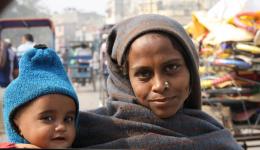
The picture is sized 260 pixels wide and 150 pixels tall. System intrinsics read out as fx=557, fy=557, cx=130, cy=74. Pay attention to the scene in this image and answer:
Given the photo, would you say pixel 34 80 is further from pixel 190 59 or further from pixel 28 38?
pixel 28 38

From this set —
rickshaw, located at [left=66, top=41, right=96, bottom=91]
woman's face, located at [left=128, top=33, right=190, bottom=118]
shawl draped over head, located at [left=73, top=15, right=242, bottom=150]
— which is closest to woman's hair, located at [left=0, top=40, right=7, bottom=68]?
shawl draped over head, located at [left=73, top=15, right=242, bottom=150]

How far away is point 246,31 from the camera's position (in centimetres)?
596

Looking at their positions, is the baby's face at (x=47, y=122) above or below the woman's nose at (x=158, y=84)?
below

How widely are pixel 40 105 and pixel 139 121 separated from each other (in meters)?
0.32

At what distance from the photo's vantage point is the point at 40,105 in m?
1.40

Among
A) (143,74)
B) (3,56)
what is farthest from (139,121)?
(3,56)

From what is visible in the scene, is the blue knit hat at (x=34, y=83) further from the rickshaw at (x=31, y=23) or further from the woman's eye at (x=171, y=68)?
the rickshaw at (x=31, y=23)

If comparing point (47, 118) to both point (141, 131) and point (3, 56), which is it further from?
point (3, 56)

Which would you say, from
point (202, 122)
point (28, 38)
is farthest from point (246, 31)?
point (28, 38)

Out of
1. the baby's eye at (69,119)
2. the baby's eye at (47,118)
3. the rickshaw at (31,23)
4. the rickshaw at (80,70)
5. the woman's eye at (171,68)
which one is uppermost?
the rickshaw at (31,23)

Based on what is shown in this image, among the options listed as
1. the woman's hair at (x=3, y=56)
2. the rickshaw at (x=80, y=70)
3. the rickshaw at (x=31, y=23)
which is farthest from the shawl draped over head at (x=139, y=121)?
the rickshaw at (x=80, y=70)

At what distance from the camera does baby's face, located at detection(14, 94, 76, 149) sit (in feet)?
4.55

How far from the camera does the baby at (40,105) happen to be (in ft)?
4.58

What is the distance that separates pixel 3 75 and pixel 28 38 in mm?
2451
